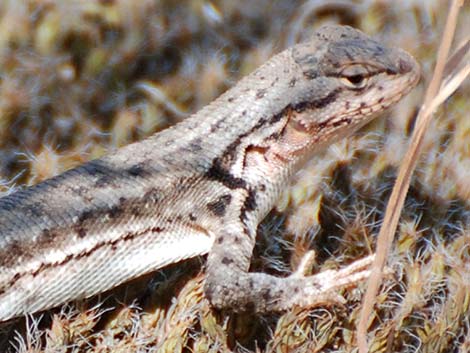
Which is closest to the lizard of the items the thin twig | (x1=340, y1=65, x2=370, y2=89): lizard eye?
(x1=340, y1=65, x2=370, y2=89): lizard eye

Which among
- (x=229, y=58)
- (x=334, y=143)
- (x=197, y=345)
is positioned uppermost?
(x=229, y=58)

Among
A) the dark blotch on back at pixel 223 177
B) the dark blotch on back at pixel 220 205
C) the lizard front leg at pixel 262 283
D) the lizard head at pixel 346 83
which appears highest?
the lizard head at pixel 346 83

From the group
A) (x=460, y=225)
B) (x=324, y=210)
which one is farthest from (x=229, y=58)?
(x=460, y=225)

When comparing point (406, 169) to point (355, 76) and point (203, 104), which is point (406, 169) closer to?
point (355, 76)

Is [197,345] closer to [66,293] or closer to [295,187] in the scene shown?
[66,293]

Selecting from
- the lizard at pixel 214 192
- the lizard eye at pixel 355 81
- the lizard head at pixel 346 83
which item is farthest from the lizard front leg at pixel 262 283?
the lizard eye at pixel 355 81

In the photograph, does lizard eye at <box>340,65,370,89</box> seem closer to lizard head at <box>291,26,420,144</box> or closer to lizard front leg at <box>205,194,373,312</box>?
lizard head at <box>291,26,420,144</box>

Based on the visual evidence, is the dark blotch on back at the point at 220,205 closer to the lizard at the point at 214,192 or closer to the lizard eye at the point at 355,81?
the lizard at the point at 214,192
